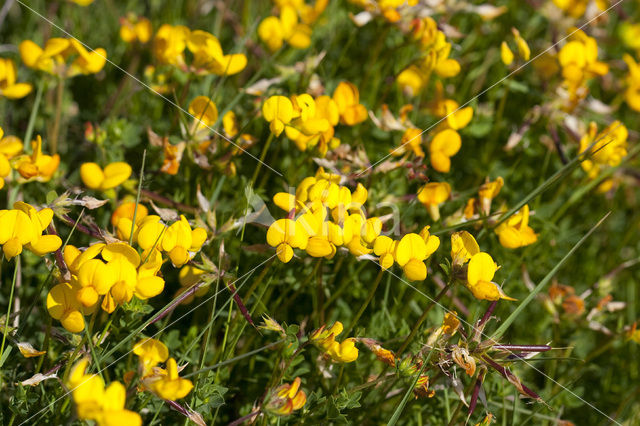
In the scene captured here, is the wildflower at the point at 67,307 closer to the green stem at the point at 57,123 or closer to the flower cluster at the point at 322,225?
the flower cluster at the point at 322,225

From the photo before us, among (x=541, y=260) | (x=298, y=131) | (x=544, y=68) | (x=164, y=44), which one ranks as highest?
(x=164, y=44)

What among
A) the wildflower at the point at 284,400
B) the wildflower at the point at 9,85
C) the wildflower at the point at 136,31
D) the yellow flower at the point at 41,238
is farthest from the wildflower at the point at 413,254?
the wildflower at the point at 136,31

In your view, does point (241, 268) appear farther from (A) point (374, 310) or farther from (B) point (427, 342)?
(B) point (427, 342)

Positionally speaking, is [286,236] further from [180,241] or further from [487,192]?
[487,192]

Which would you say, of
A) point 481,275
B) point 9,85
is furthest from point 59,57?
point 481,275

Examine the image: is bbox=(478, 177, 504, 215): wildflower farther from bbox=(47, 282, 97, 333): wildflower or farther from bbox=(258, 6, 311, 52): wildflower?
bbox=(47, 282, 97, 333): wildflower

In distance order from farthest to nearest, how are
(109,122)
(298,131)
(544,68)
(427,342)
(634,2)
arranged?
1. (634,2)
2. (544,68)
3. (109,122)
4. (298,131)
5. (427,342)

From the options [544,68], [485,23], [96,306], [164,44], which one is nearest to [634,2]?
[485,23]

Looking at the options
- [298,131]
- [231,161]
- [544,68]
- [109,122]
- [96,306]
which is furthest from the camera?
[544,68]
